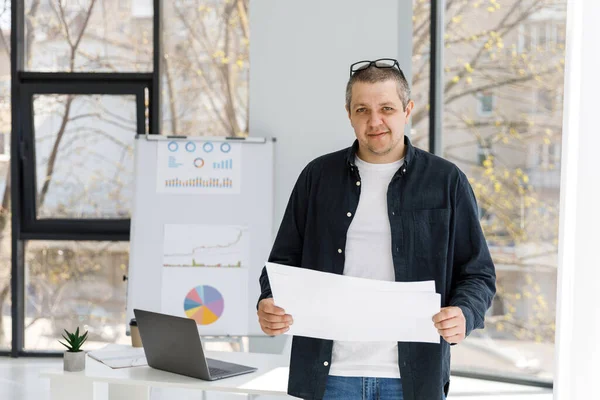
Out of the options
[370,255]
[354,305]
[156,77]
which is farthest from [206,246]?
[354,305]

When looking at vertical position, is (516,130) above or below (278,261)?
above

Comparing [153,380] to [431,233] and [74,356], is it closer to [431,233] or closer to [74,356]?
[74,356]

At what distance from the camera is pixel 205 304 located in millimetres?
4398

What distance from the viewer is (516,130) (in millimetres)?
4793

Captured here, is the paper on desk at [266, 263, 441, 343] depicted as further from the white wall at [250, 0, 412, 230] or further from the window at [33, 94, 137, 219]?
the window at [33, 94, 137, 219]

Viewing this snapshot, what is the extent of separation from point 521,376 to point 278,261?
Result: 3.31m

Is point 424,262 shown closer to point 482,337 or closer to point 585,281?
point 585,281

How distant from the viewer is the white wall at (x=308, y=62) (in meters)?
4.73

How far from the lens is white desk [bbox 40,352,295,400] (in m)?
2.60

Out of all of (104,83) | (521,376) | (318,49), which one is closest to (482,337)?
(521,376)

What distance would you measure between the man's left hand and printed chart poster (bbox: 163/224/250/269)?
8.93ft

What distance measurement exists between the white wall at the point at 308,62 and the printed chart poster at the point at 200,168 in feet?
1.37

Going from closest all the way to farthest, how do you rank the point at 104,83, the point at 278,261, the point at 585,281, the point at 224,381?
the point at 585,281, the point at 278,261, the point at 224,381, the point at 104,83

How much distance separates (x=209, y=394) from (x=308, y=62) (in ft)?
6.96
